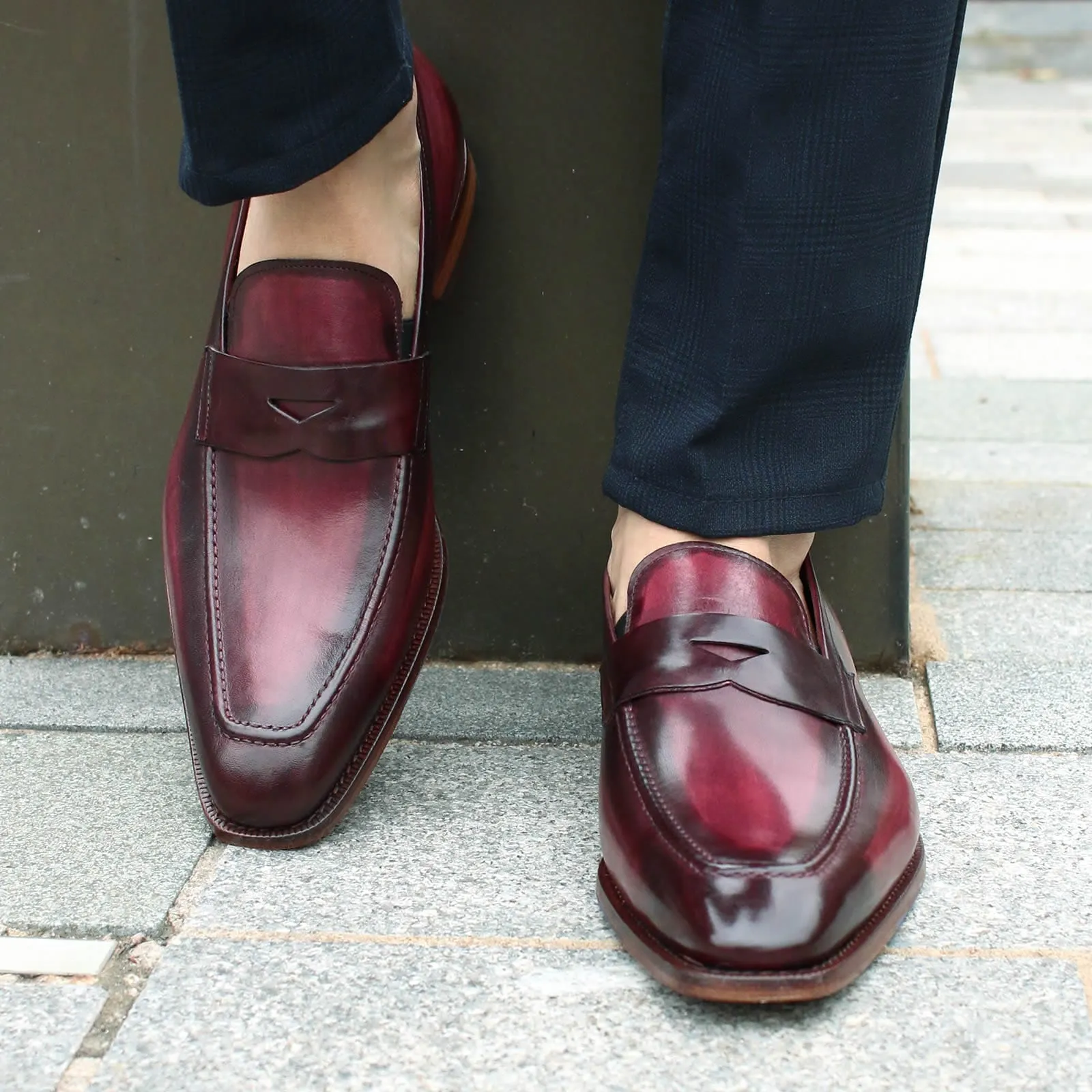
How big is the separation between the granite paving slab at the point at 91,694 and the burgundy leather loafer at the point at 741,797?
45cm

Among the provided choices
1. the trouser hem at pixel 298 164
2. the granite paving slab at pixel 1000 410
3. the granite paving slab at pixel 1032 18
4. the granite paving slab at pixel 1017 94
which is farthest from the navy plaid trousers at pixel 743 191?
the granite paving slab at pixel 1032 18

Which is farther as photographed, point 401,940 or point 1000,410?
point 1000,410

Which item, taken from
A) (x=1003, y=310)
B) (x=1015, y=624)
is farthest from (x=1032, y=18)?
(x=1015, y=624)

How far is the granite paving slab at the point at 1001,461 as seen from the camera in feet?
5.73

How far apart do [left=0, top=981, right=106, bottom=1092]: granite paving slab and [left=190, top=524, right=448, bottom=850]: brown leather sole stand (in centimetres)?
16

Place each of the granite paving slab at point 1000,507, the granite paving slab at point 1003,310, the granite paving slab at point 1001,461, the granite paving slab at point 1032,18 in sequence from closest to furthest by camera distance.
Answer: the granite paving slab at point 1000,507, the granite paving slab at point 1001,461, the granite paving slab at point 1003,310, the granite paving slab at point 1032,18

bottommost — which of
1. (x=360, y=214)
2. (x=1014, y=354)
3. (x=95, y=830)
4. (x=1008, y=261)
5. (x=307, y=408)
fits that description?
(x=1008, y=261)

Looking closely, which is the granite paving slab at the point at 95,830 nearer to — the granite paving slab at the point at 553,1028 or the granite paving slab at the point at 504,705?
the granite paving slab at the point at 553,1028

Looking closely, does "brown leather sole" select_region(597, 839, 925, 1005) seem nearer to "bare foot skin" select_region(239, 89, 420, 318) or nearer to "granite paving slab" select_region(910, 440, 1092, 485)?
"bare foot skin" select_region(239, 89, 420, 318)

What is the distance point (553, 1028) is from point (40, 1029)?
29cm

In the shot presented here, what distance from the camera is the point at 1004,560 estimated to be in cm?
148

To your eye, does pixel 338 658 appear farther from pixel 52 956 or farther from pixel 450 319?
pixel 450 319

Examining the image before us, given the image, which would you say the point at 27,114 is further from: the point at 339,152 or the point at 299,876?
the point at 299,876

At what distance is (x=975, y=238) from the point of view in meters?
3.37
